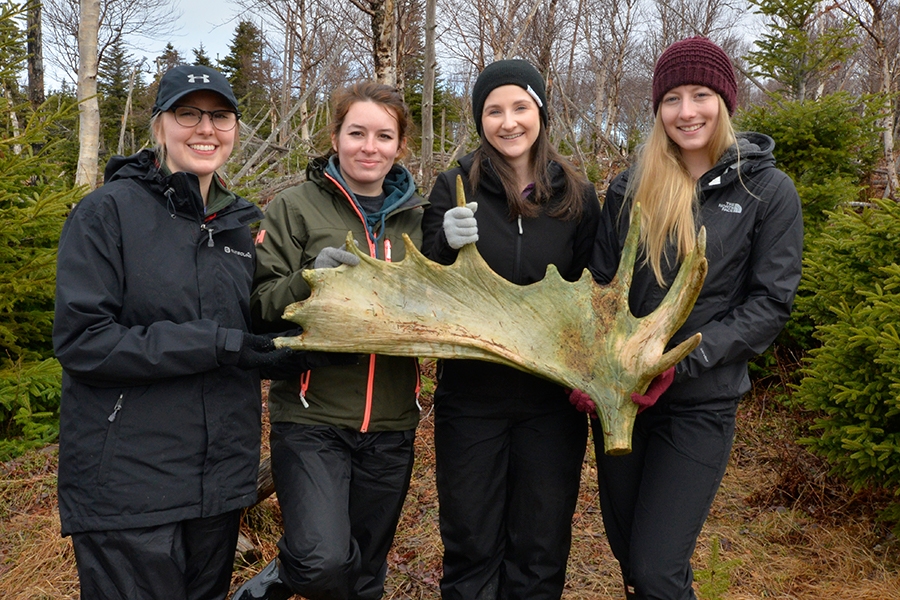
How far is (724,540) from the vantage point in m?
A: 4.48

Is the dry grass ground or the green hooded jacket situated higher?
the green hooded jacket

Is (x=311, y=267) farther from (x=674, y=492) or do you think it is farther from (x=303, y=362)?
(x=674, y=492)

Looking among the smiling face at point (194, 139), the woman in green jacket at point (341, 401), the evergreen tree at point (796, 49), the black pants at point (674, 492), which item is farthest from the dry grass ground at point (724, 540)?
the evergreen tree at point (796, 49)

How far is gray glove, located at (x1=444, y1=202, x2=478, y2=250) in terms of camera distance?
99.4 inches

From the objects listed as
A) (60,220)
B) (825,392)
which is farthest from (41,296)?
(825,392)

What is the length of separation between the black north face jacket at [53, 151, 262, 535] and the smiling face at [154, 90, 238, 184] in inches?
3.6

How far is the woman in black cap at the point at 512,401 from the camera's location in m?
2.93

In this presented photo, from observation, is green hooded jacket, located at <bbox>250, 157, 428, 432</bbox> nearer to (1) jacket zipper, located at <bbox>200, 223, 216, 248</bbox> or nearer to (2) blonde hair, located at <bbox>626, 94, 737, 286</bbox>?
(1) jacket zipper, located at <bbox>200, 223, 216, 248</bbox>

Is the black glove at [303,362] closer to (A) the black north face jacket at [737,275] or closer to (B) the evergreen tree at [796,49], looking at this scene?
(A) the black north face jacket at [737,275]

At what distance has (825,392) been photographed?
13.8ft

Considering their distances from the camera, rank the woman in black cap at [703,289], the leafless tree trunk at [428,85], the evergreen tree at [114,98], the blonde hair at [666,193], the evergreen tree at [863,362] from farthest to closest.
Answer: the evergreen tree at [114,98] → the leafless tree trunk at [428,85] → the evergreen tree at [863,362] → the blonde hair at [666,193] → the woman in black cap at [703,289]

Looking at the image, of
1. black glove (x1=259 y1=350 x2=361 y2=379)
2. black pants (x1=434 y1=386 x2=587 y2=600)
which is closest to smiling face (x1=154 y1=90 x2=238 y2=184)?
black glove (x1=259 y1=350 x2=361 y2=379)

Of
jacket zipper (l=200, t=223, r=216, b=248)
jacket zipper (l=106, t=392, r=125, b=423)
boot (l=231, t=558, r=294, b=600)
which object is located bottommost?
boot (l=231, t=558, r=294, b=600)

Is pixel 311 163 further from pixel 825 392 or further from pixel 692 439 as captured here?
pixel 825 392
